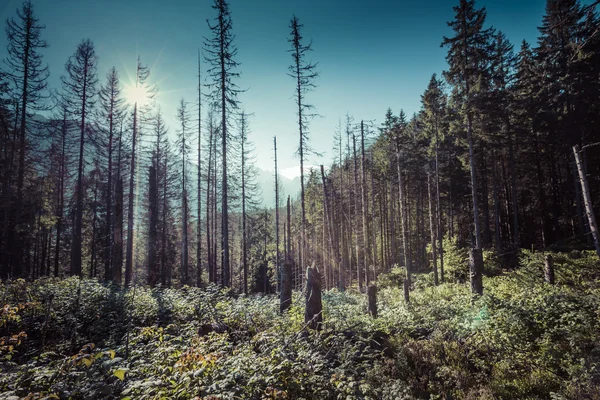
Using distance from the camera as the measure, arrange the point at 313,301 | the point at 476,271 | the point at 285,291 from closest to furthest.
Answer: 1. the point at 313,301
2. the point at 285,291
3. the point at 476,271

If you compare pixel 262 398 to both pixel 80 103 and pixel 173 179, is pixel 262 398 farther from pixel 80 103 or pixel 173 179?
pixel 173 179

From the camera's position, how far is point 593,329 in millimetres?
6188

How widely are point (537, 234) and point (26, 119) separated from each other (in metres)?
45.5

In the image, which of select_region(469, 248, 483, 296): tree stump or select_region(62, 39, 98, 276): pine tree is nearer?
select_region(469, 248, 483, 296): tree stump

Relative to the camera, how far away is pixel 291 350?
17.4 ft

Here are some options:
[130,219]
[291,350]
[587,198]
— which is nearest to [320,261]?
[130,219]

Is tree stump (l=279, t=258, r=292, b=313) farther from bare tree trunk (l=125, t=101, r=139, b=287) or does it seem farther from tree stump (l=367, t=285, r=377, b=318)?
bare tree trunk (l=125, t=101, r=139, b=287)

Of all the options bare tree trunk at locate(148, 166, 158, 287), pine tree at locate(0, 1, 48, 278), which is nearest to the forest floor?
bare tree trunk at locate(148, 166, 158, 287)

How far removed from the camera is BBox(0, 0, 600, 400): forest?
4.54m

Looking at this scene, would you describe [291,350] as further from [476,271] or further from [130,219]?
[130,219]

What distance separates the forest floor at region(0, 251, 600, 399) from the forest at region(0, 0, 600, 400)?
0.17 ft

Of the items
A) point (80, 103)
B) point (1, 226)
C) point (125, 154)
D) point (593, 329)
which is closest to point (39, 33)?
point (80, 103)

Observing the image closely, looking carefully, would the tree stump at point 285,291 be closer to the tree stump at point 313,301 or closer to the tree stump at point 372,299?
the tree stump at point 313,301

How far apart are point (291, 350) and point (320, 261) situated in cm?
3158
